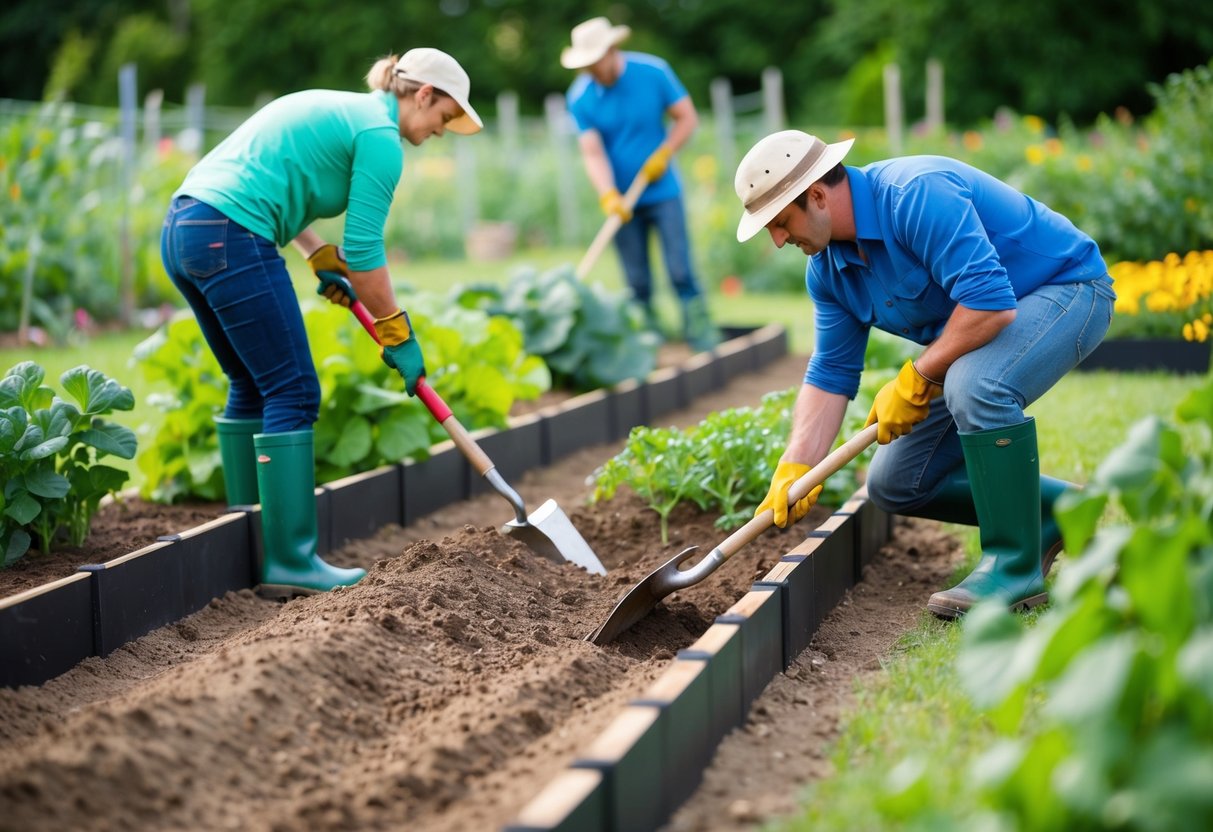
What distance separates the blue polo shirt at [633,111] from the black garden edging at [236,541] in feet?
4.45

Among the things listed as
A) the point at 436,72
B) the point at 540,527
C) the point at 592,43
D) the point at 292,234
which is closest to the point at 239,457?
the point at 292,234

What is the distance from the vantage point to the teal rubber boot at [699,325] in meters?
8.13

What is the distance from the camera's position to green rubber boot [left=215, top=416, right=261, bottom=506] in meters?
4.32

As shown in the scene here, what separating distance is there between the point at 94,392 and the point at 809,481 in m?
2.20

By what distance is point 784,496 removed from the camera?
142 inches

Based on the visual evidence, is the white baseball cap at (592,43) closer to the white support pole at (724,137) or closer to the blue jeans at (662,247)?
the blue jeans at (662,247)

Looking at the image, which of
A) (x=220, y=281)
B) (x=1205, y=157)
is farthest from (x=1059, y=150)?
(x=220, y=281)

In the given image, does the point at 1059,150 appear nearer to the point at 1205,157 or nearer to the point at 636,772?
the point at 1205,157

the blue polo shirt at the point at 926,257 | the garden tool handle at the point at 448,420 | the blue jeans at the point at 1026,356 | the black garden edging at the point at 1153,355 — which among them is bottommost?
the black garden edging at the point at 1153,355

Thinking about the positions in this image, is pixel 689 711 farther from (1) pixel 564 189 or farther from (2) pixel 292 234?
(1) pixel 564 189

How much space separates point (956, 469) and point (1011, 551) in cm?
37

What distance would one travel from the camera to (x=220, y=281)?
12.5 ft

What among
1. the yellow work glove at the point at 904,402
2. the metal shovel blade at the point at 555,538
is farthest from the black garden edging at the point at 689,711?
the metal shovel blade at the point at 555,538

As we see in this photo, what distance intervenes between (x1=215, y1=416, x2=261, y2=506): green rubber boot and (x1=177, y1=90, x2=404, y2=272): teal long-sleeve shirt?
0.74m
